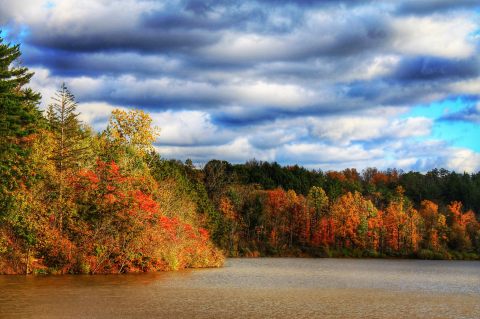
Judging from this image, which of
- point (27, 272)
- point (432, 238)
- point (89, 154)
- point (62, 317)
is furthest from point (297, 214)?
point (62, 317)

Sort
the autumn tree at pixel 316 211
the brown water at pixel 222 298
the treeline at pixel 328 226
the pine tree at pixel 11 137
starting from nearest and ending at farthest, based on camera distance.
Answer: the brown water at pixel 222 298 → the pine tree at pixel 11 137 → the treeline at pixel 328 226 → the autumn tree at pixel 316 211

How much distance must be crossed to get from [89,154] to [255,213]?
82526 mm

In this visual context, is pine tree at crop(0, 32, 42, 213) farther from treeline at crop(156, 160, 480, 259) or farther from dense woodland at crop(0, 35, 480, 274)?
treeline at crop(156, 160, 480, 259)

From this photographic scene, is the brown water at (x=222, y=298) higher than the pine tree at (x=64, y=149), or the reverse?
the pine tree at (x=64, y=149)

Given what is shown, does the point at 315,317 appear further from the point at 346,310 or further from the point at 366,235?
the point at 366,235

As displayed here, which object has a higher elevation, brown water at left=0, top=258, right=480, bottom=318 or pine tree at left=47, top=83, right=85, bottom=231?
pine tree at left=47, top=83, right=85, bottom=231

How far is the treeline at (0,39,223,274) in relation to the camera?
56594 mm

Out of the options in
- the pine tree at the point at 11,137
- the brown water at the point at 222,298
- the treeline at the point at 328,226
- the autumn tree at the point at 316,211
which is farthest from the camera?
the autumn tree at the point at 316,211

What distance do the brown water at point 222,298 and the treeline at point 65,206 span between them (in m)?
3.86

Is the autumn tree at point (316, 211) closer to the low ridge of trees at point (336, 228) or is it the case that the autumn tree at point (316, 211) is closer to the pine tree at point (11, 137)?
the low ridge of trees at point (336, 228)

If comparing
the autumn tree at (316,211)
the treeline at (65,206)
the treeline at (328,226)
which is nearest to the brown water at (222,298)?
the treeline at (65,206)

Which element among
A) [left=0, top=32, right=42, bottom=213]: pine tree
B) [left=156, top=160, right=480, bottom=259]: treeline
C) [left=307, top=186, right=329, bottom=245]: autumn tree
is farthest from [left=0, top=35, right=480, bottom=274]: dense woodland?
[left=307, top=186, right=329, bottom=245]: autumn tree

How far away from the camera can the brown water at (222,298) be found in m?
35.4

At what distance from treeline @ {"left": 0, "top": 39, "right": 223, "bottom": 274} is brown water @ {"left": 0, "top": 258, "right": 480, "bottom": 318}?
3862mm
